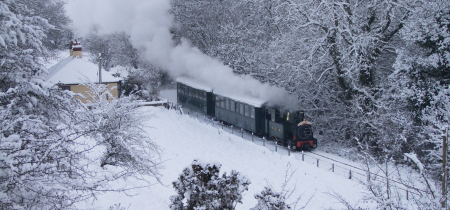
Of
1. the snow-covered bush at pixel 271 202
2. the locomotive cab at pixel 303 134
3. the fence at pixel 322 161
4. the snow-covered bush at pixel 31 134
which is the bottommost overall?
the fence at pixel 322 161

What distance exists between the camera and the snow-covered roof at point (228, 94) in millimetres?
20597

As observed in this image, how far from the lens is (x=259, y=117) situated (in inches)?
827

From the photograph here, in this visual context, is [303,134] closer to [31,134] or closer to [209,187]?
[209,187]

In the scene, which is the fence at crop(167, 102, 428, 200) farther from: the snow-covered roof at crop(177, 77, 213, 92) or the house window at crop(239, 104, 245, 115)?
the snow-covered roof at crop(177, 77, 213, 92)

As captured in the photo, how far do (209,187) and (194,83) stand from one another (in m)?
23.5

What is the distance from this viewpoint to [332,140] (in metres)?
24.3

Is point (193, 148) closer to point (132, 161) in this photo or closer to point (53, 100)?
point (132, 161)

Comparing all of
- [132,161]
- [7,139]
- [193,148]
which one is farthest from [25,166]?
[193,148]

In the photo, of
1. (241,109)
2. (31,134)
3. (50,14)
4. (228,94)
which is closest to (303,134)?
(241,109)

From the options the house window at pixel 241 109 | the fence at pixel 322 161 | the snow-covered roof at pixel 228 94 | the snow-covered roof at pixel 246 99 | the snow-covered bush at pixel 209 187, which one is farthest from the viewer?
the house window at pixel 241 109

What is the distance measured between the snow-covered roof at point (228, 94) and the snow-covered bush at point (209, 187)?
14.1m

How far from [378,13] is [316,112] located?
7470 millimetres

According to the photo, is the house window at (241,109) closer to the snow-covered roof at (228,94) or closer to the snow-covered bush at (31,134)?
the snow-covered roof at (228,94)

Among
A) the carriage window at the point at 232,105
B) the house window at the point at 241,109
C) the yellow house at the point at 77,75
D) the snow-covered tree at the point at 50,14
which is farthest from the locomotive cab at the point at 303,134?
the yellow house at the point at 77,75
